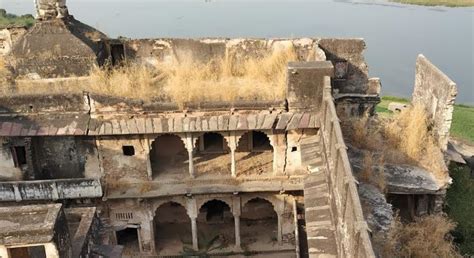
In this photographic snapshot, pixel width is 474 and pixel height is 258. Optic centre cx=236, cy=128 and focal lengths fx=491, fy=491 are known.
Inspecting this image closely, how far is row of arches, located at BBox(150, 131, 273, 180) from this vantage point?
12719 millimetres

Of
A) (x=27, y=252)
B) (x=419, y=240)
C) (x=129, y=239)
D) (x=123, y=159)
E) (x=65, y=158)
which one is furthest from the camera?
(x=129, y=239)

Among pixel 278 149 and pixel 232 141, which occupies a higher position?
pixel 232 141

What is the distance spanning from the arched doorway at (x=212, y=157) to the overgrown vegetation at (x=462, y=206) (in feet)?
18.2

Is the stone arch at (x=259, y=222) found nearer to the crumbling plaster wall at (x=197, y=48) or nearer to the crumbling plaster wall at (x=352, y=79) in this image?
the crumbling plaster wall at (x=352, y=79)

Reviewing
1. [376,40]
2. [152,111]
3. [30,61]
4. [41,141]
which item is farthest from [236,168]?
[376,40]

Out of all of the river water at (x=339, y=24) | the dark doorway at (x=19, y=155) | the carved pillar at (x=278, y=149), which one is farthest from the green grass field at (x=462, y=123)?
the dark doorway at (x=19, y=155)

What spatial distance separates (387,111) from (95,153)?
16.9 m

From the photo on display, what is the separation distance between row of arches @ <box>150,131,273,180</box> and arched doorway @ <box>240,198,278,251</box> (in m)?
1.59

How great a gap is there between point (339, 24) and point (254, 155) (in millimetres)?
34864

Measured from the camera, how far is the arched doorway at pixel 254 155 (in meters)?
12.6

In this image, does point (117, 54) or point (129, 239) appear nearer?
point (129, 239)

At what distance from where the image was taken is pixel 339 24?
4528 cm

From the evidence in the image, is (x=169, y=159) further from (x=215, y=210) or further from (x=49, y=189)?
(x=49, y=189)

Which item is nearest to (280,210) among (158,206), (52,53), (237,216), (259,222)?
(237,216)
